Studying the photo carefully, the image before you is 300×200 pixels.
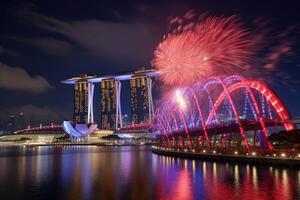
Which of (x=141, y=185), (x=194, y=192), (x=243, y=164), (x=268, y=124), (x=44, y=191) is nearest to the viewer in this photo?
(x=194, y=192)

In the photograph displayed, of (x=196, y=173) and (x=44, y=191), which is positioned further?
(x=196, y=173)

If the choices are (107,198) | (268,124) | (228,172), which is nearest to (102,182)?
(107,198)

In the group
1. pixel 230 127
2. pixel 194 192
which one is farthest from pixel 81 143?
pixel 194 192

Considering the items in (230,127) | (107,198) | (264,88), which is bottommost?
(107,198)

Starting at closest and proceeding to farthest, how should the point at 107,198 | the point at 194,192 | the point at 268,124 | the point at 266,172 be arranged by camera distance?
the point at 107,198, the point at 194,192, the point at 266,172, the point at 268,124

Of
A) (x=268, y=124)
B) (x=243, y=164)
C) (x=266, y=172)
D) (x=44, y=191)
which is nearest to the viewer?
(x=44, y=191)

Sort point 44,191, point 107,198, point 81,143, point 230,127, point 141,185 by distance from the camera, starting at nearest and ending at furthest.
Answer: point 107,198 → point 44,191 → point 141,185 → point 230,127 → point 81,143

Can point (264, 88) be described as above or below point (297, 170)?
above

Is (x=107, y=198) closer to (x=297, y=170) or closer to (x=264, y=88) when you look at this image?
(x=297, y=170)

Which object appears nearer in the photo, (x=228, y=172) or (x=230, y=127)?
(x=228, y=172)

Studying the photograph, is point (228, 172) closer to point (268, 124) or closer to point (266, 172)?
point (266, 172)
